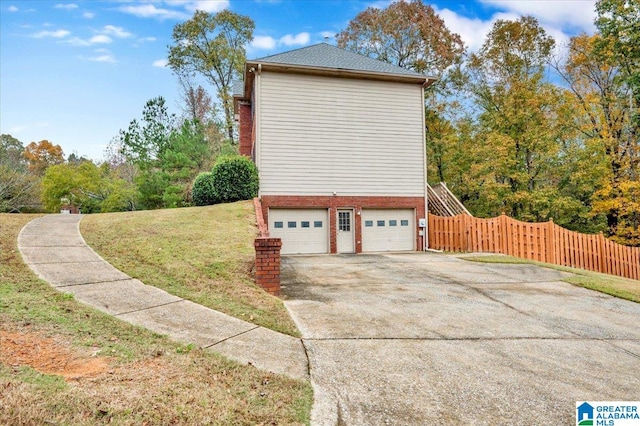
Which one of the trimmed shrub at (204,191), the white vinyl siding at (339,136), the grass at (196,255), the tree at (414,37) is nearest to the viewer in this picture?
the grass at (196,255)

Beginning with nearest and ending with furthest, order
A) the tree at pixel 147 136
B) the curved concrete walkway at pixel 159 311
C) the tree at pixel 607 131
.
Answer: the curved concrete walkway at pixel 159 311 → the tree at pixel 607 131 → the tree at pixel 147 136

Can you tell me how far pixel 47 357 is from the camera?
3037 millimetres

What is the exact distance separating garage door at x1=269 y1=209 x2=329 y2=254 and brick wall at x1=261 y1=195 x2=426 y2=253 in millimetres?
266

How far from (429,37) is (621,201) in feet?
49.5

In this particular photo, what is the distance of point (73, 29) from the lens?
13.0m

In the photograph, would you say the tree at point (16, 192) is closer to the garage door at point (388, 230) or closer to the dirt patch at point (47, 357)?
the garage door at point (388, 230)

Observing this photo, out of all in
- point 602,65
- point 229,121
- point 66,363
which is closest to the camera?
point 66,363

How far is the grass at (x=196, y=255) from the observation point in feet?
17.4

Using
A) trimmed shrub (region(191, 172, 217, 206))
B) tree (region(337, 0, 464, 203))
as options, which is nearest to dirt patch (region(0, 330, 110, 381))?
trimmed shrub (region(191, 172, 217, 206))

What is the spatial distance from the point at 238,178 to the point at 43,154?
163ft

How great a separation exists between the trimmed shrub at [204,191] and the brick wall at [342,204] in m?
2.20

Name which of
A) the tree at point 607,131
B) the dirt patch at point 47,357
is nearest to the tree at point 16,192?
the dirt patch at point 47,357

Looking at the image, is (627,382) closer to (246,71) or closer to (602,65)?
(246,71)

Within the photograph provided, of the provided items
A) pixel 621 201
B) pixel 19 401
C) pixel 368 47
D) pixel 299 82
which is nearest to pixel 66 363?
pixel 19 401
